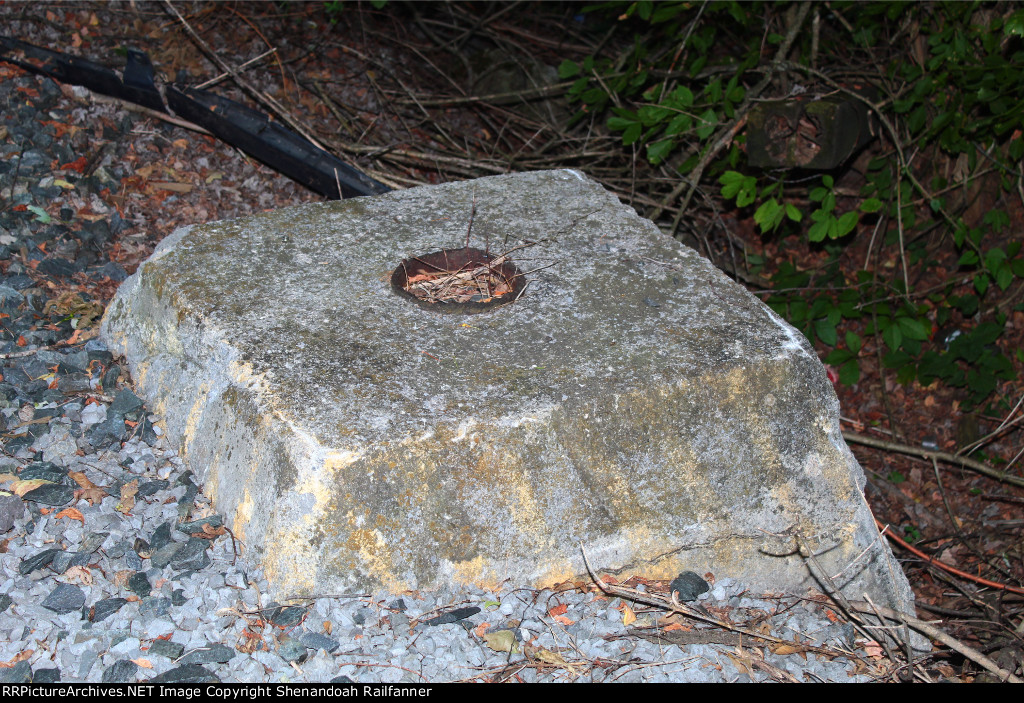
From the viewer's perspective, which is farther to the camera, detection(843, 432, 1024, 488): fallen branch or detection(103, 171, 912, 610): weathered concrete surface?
detection(843, 432, 1024, 488): fallen branch

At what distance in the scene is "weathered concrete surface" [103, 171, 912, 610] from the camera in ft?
5.67

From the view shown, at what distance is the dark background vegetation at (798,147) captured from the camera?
3.15 metres

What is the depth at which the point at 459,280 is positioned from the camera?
226cm

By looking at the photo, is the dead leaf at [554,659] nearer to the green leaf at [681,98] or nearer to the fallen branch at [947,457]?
the fallen branch at [947,457]

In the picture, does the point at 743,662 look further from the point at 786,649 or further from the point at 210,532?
the point at 210,532

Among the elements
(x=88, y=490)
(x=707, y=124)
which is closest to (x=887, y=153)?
(x=707, y=124)

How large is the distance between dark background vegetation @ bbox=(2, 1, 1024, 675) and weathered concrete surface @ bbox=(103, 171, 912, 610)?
835 millimetres

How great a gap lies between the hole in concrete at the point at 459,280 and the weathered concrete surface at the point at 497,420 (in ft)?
0.12

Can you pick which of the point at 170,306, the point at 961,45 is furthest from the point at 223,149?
the point at 961,45

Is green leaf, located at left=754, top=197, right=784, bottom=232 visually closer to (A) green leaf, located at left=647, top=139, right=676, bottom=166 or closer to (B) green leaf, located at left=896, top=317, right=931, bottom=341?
(A) green leaf, located at left=647, top=139, right=676, bottom=166

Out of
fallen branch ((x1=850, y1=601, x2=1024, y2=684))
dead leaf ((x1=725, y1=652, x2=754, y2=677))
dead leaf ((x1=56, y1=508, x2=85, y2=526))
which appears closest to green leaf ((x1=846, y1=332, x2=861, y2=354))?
fallen branch ((x1=850, y1=601, x2=1024, y2=684))

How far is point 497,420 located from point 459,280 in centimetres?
60

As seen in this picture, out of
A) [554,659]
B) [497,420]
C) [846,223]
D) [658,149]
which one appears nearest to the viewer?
[554,659]

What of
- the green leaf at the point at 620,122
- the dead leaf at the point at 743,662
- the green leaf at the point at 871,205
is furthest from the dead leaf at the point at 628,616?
the green leaf at the point at 620,122
